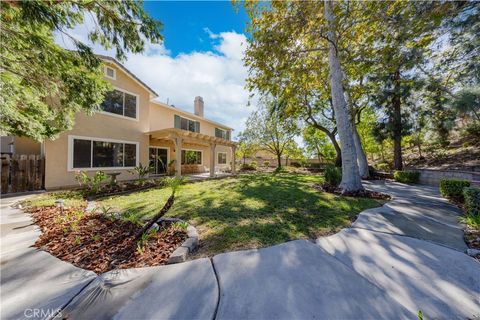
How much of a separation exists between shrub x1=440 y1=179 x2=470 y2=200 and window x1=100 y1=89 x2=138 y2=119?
595 inches

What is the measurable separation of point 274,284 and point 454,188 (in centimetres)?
813

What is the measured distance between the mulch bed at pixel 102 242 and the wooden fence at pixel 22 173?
5413 millimetres

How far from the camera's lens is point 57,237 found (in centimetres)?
347

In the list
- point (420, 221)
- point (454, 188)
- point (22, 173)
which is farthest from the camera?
point (22, 173)

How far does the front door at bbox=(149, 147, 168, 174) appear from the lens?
13281 millimetres

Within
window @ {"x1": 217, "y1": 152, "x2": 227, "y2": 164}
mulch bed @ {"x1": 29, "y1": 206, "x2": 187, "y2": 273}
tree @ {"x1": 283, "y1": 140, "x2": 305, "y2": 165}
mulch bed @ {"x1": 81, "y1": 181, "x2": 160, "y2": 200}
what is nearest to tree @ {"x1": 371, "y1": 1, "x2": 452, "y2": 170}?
mulch bed @ {"x1": 29, "y1": 206, "x2": 187, "y2": 273}

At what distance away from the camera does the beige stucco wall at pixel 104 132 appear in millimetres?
8195

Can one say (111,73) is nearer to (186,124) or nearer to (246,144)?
(186,124)

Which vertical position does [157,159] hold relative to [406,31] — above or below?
below

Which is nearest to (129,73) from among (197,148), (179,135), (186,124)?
(179,135)

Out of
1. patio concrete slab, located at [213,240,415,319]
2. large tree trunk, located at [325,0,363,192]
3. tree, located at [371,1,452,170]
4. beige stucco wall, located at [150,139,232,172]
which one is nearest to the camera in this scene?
patio concrete slab, located at [213,240,415,319]

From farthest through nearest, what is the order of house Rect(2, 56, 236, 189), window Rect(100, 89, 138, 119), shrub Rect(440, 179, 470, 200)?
window Rect(100, 89, 138, 119) < house Rect(2, 56, 236, 189) < shrub Rect(440, 179, 470, 200)

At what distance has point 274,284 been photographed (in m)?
2.12

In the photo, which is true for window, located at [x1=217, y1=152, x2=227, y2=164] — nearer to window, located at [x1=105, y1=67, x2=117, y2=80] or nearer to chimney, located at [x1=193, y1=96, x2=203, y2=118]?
chimney, located at [x1=193, y1=96, x2=203, y2=118]
